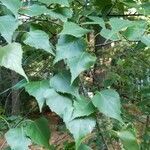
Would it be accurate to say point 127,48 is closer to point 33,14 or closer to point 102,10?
point 102,10

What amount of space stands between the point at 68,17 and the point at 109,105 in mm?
270

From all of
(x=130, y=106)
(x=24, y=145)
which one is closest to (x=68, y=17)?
(x=24, y=145)

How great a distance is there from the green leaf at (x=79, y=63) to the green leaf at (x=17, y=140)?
0.20m

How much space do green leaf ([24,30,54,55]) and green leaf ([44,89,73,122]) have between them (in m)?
0.11

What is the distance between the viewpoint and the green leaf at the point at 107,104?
0.90 meters

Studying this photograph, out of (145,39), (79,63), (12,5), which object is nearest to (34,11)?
(12,5)

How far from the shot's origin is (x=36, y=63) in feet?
5.57

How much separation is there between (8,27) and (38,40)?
0.30 feet

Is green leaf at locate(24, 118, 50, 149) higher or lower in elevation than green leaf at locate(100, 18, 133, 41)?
lower

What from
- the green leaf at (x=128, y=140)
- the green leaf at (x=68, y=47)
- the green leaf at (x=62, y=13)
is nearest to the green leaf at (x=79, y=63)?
the green leaf at (x=68, y=47)

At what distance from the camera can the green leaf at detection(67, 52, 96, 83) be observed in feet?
2.99

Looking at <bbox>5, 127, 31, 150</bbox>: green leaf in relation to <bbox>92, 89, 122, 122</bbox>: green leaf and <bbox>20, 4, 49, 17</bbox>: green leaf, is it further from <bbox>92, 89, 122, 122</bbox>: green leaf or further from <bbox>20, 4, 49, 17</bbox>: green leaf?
<bbox>20, 4, 49, 17</bbox>: green leaf

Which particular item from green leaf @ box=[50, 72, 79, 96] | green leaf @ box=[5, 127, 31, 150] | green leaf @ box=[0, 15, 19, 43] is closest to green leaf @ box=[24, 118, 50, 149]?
green leaf @ box=[5, 127, 31, 150]

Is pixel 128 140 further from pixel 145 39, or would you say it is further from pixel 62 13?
pixel 62 13
